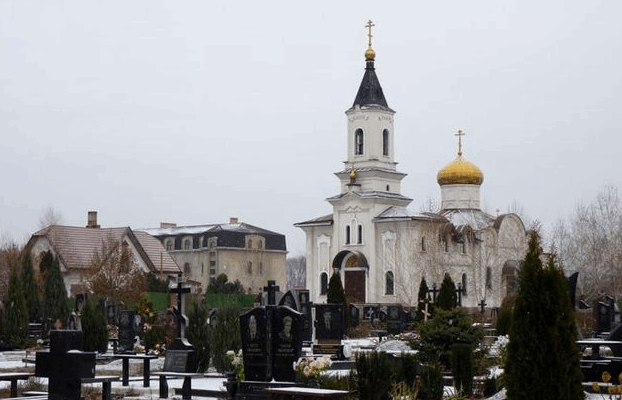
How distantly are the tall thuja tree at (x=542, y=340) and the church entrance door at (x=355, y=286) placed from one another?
46971 mm

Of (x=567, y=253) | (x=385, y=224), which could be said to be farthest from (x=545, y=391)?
(x=385, y=224)

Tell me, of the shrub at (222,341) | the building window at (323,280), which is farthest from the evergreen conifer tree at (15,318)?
the building window at (323,280)

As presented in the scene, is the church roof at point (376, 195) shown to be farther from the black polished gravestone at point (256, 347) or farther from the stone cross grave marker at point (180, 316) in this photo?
the black polished gravestone at point (256, 347)

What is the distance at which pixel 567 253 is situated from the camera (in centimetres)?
5384

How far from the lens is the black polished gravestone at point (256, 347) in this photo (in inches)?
650

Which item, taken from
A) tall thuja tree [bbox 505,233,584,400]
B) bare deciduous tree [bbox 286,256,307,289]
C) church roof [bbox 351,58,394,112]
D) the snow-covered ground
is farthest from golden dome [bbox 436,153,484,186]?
bare deciduous tree [bbox 286,256,307,289]

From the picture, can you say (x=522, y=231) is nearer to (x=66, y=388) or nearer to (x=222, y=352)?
(x=222, y=352)

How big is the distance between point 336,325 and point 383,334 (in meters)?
8.50

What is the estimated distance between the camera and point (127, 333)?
2766 cm

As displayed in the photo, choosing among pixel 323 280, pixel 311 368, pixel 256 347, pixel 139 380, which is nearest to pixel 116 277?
pixel 323 280

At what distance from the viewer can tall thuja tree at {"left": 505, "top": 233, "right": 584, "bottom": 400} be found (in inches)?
444

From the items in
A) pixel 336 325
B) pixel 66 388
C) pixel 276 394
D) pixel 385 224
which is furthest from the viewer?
pixel 385 224

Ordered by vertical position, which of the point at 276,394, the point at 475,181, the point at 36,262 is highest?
the point at 475,181

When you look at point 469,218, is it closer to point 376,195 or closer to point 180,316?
point 376,195
